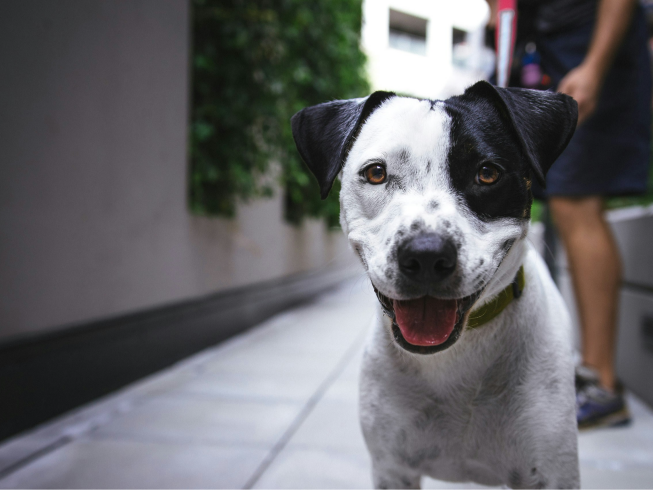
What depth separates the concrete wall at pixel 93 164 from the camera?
2191 millimetres

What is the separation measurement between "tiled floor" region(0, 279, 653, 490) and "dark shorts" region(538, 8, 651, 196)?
44.8 inches

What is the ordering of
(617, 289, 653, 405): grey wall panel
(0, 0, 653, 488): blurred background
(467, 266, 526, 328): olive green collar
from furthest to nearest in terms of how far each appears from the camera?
(617, 289, 653, 405): grey wall panel < (0, 0, 653, 488): blurred background < (467, 266, 526, 328): olive green collar

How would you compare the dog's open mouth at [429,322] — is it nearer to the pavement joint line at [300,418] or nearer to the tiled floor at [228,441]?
the tiled floor at [228,441]

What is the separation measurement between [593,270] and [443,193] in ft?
5.55

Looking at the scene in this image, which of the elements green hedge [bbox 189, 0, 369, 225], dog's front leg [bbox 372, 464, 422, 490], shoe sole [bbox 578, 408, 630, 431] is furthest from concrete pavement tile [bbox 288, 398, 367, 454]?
green hedge [bbox 189, 0, 369, 225]

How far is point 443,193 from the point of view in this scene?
3.93ft

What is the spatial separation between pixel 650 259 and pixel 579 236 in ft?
1.77

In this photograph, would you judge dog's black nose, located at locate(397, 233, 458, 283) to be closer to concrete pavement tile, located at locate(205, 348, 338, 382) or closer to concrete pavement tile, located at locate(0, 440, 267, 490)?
concrete pavement tile, located at locate(0, 440, 267, 490)

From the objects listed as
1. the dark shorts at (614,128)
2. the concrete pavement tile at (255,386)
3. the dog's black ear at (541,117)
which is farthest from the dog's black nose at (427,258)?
the concrete pavement tile at (255,386)

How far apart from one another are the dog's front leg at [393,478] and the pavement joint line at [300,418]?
664 mm

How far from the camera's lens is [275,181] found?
508 centimetres

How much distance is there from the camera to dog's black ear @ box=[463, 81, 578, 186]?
1.23 metres

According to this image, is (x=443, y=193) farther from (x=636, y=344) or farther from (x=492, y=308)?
(x=636, y=344)

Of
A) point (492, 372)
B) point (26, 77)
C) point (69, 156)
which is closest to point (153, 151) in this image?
point (69, 156)
